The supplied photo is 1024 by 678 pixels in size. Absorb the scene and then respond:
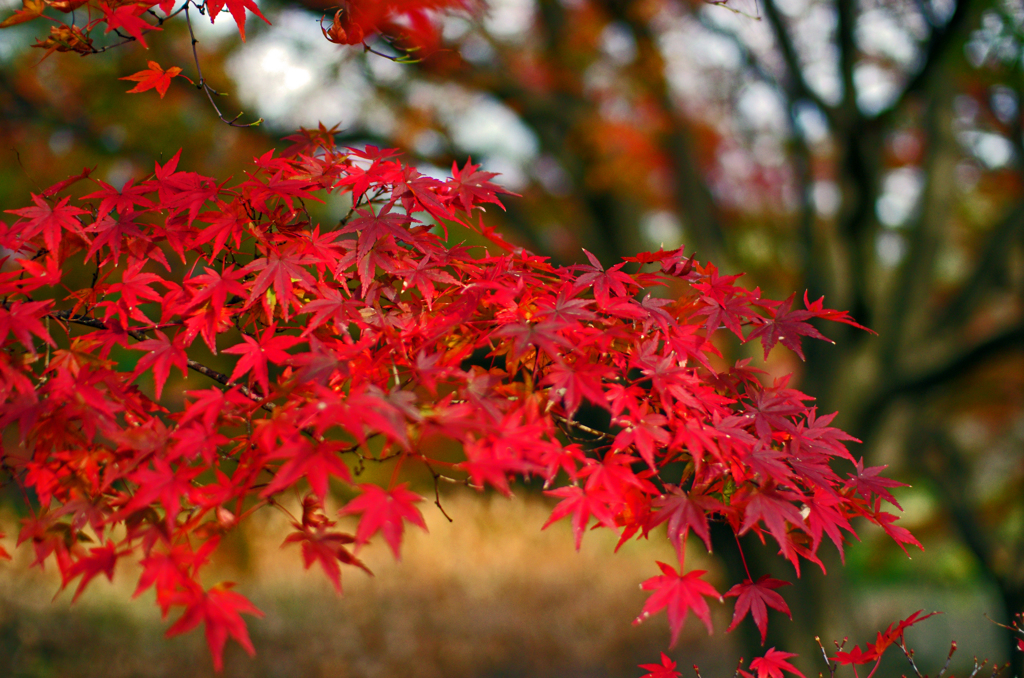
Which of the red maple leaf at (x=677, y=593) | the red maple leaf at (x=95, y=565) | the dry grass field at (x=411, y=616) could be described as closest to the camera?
the red maple leaf at (x=95, y=565)

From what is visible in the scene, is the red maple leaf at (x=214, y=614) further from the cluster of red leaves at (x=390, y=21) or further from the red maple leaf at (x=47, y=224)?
the cluster of red leaves at (x=390, y=21)

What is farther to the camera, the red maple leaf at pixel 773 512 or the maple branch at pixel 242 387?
the maple branch at pixel 242 387

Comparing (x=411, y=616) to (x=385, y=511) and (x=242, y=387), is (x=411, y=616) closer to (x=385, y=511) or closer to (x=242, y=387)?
(x=242, y=387)

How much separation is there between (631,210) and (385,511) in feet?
13.8

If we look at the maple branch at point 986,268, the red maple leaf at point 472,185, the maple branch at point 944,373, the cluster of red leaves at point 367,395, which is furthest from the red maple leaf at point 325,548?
the maple branch at point 986,268

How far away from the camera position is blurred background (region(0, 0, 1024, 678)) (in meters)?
4.34

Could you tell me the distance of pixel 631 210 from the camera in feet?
16.1

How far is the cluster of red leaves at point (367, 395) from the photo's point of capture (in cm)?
115

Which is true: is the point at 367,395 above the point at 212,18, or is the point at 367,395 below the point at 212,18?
below

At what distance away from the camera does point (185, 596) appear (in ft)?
3.61

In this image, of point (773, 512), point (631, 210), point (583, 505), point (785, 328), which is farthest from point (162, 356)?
point (631, 210)

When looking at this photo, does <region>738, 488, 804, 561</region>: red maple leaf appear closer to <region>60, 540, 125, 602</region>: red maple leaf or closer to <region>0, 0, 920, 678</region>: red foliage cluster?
<region>0, 0, 920, 678</region>: red foliage cluster

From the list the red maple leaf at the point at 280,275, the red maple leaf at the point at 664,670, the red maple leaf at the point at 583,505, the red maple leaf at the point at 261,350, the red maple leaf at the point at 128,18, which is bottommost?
the red maple leaf at the point at 664,670

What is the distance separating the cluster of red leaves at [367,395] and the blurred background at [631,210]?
6.50 feet
